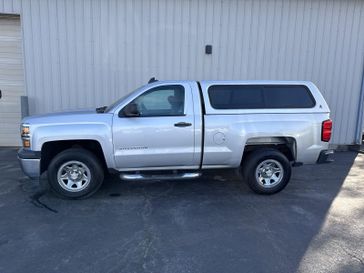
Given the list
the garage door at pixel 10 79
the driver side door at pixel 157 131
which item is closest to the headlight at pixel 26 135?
the driver side door at pixel 157 131

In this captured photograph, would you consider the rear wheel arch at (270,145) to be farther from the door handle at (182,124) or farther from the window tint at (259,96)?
the door handle at (182,124)

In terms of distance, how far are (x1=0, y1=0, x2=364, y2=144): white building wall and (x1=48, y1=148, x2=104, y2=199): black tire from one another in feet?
12.4

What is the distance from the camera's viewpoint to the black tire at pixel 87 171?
4969 millimetres

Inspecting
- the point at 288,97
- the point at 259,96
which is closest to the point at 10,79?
the point at 259,96

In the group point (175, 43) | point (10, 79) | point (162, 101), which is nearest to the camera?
point (162, 101)

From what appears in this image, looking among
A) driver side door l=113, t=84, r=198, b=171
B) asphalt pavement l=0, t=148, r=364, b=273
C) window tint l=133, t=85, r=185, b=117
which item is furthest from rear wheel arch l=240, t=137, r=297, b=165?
window tint l=133, t=85, r=185, b=117

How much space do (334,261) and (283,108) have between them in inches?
103

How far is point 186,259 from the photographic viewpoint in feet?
11.2

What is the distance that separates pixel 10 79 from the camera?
8695mm

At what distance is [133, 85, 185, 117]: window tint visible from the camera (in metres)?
5.12

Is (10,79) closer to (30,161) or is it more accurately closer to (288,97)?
(30,161)

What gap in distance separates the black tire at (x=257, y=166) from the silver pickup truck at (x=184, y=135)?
16 mm

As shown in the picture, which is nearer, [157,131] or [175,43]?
[157,131]

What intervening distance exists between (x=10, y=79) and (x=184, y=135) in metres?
6.02
